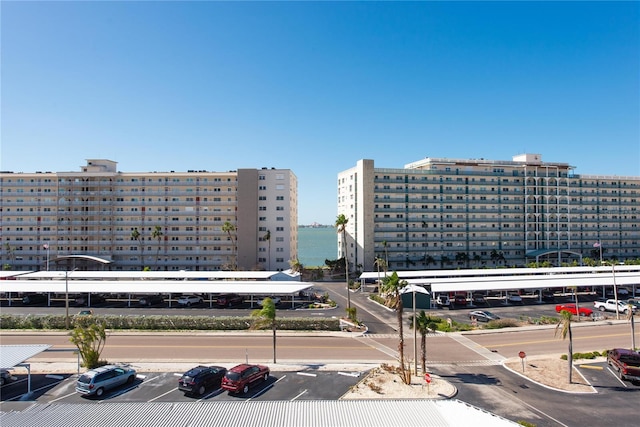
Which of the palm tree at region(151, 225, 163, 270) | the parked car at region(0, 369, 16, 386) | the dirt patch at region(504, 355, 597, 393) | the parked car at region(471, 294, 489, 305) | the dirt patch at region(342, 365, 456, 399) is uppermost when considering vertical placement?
the palm tree at region(151, 225, 163, 270)

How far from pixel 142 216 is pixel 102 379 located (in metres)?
79.1

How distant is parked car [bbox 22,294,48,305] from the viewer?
198ft

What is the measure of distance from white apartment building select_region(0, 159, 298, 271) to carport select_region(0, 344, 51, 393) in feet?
222

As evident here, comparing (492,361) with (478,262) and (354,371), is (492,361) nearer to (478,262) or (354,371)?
(354,371)

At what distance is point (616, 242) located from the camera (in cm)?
11669

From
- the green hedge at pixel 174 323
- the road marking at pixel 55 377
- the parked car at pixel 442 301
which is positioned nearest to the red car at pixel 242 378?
the road marking at pixel 55 377

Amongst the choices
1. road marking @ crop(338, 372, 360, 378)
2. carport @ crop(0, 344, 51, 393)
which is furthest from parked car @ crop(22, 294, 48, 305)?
road marking @ crop(338, 372, 360, 378)

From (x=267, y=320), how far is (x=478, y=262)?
84.1 metres

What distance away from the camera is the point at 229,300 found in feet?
194

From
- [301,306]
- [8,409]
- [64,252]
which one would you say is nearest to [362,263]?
[301,306]

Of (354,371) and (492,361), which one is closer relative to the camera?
(354,371)

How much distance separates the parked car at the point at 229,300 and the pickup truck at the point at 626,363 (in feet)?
150

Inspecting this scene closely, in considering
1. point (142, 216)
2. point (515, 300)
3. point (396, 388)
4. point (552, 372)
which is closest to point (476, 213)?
point (515, 300)

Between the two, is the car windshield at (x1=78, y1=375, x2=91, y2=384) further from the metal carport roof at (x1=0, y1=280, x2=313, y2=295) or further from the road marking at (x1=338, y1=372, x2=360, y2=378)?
the metal carport roof at (x1=0, y1=280, x2=313, y2=295)
